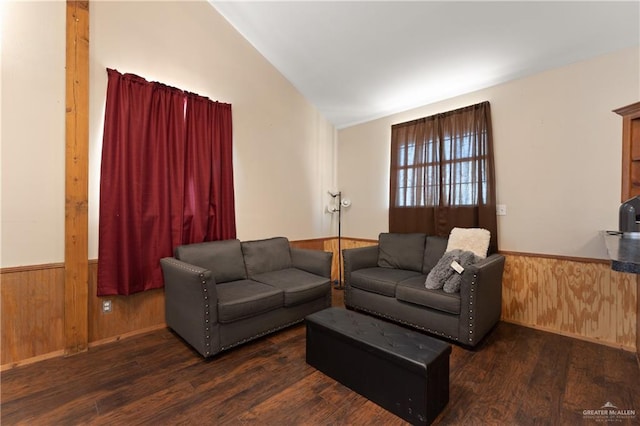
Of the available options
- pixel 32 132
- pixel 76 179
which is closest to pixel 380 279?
pixel 76 179

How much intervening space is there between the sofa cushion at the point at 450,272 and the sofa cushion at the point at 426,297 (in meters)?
0.06

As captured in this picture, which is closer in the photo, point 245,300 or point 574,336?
point 245,300

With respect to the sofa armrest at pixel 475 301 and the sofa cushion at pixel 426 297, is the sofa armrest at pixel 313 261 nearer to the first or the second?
the sofa cushion at pixel 426 297

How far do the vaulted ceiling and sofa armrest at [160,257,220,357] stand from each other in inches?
106

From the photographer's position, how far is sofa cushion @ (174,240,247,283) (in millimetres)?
2719

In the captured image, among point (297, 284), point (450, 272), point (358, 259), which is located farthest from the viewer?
point (358, 259)

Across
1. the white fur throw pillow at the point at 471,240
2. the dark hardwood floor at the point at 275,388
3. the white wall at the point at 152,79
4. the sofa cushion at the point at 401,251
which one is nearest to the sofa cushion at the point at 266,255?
the white wall at the point at 152,79

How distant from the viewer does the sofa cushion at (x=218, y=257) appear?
2719mm

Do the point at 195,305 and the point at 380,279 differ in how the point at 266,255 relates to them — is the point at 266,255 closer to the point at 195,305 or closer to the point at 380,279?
the point at 195,305

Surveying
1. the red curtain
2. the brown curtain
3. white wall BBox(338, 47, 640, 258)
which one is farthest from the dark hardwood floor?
the brown curtain

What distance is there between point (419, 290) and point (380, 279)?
47 centimetres

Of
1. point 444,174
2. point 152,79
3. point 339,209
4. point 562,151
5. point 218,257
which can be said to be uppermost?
point 152,79

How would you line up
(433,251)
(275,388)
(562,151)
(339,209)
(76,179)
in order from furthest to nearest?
(339,209), (433,251), (562,151), (76,179), (275,388)

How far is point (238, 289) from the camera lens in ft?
8.55
